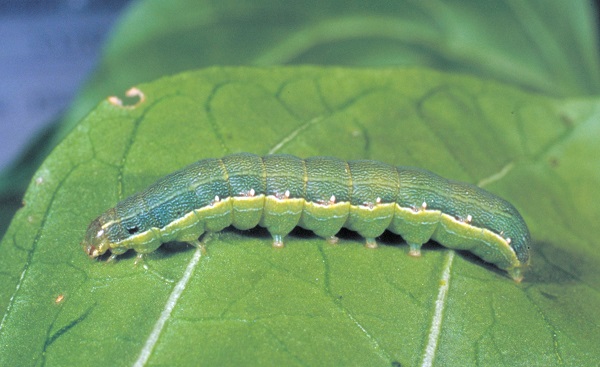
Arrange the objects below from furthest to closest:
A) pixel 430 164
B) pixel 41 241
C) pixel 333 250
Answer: pixel 430 164, pixel 333 250, pixel 41 241

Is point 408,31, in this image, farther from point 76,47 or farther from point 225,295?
point 76,47

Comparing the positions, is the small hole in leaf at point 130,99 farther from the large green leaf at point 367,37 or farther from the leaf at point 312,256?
the large green leaf at point 367,37

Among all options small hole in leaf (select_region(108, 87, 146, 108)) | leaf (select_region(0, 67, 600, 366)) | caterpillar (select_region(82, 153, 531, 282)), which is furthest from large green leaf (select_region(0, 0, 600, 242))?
caterpillar (select_region(82, 153, 531, 282))

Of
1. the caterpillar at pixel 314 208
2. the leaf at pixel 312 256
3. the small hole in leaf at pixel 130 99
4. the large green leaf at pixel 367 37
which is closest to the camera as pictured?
the leaf at pixel 312 256

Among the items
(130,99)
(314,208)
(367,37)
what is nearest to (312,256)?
(314,208)

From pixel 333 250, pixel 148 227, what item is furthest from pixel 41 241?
pixel 333 250

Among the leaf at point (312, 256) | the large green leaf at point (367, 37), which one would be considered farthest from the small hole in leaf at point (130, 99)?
the large green leaf at point (367, 37)

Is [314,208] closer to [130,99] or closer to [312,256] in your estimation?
[312,256]
